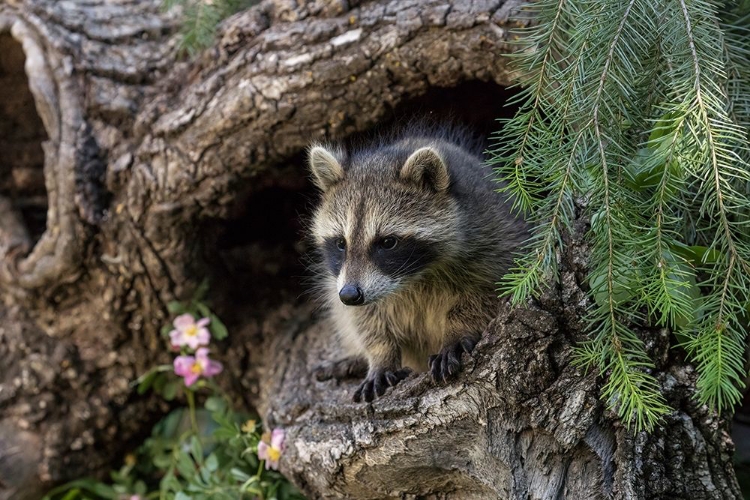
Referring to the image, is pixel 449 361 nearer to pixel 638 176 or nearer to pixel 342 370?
pixel 638 176

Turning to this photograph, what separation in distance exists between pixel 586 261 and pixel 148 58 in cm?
301

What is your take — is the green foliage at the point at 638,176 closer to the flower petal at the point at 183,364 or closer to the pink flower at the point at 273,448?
the pink flower at the point at 273,448

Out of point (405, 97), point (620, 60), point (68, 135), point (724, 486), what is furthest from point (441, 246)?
point (68, 135)

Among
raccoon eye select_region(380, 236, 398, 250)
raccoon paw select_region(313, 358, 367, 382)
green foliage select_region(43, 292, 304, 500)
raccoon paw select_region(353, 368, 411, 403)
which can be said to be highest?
raccoon eye select_region(380, 236, 398, 250)

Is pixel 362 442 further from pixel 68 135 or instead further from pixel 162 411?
pixel 68 135

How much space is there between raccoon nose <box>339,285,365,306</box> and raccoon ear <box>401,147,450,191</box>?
0.61 m

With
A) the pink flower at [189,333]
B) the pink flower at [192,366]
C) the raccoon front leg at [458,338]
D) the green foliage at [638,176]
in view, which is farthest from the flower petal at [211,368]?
the green foliage at [638,176]

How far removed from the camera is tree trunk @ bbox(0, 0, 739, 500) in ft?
8.91

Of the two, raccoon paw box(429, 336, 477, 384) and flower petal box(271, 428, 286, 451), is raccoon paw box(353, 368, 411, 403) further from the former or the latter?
flower petal box(271, 428, 286, 451)

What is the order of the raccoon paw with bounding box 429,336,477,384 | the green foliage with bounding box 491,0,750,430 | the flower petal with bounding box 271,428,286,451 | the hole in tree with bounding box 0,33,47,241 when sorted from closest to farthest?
the green foliage with bounding box 491,0,750,430, the raccoon paw with bounding box 429,336,477,384, the flower petal with bounding box 271,428,286,451, the hole in tree with bounding box 0,33,47,241

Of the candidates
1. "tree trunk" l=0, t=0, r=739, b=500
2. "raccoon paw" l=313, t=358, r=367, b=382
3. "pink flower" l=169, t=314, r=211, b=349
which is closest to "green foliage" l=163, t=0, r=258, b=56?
"tree trunk" l=0, t=0, r=739, b=500

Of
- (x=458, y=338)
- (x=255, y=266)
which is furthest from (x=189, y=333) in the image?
(x=458, y=338)

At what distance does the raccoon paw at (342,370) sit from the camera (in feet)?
13.0

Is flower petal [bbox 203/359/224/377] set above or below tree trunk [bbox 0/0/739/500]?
below
